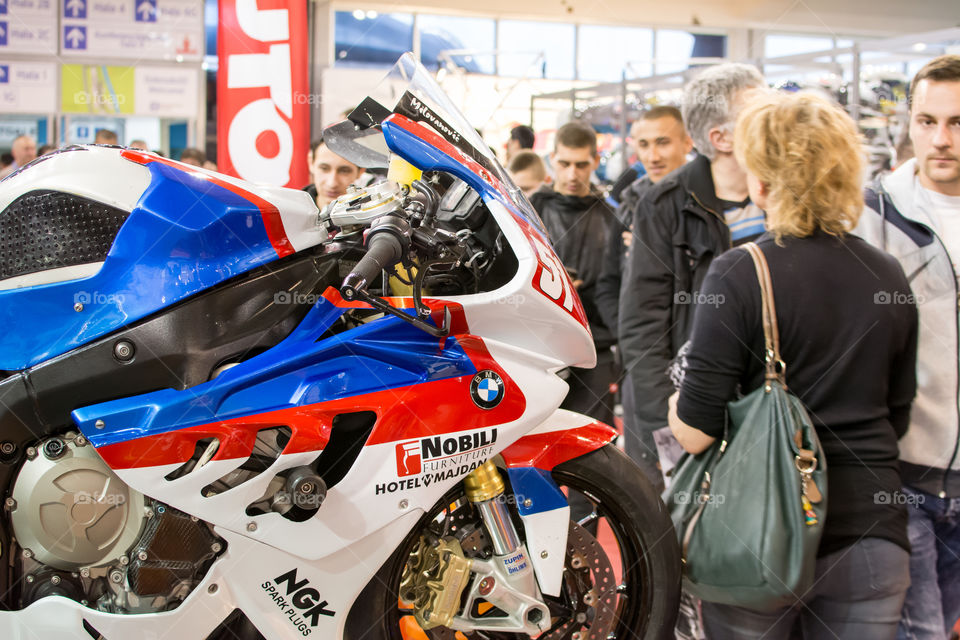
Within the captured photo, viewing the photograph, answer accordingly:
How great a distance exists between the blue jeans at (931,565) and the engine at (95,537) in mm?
1761

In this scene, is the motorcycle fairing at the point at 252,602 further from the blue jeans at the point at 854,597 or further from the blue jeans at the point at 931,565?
the blue jeans at the point at 931,565

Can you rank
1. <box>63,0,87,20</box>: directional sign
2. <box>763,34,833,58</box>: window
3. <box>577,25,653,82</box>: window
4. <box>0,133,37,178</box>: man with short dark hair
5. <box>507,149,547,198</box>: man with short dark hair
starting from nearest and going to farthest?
<box>507,149,547,198</box>: man with short dark hair, <box>0,133,37,178</box>: man with short dark hair, <box>63,0,87,20</box>: directional sign, <box>577,25,653,82</box>: window, <box>763,34,833,58</box>: window

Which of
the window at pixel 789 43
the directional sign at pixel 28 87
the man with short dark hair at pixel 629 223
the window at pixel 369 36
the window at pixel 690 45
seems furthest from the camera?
the window at pixel 789 43

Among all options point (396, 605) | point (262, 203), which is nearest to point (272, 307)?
point (262, 203)

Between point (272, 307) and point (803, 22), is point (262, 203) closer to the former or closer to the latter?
point (272, 307)

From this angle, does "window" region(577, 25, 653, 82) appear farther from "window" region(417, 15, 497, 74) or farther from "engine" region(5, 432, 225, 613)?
"engine" region(5, 432, 225, 613)

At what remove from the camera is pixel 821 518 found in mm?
1818

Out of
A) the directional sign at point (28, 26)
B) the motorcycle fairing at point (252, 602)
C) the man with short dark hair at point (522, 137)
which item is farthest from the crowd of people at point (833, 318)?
the directional sign at point (28, 26)

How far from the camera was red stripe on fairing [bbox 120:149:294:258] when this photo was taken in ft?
6.09

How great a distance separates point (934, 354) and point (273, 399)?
1709 mm

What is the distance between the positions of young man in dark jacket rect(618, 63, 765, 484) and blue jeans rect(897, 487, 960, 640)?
0.79 meters

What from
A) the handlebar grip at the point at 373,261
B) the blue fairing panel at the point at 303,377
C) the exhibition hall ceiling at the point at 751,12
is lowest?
the blue fairing panel at the point at 303,377

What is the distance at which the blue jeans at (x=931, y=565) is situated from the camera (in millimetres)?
2207

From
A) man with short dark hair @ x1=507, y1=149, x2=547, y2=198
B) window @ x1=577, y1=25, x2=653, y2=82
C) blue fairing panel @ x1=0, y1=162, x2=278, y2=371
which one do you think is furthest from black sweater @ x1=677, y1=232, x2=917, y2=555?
window @ x1=577, y1=25, x2=653, y2=82
